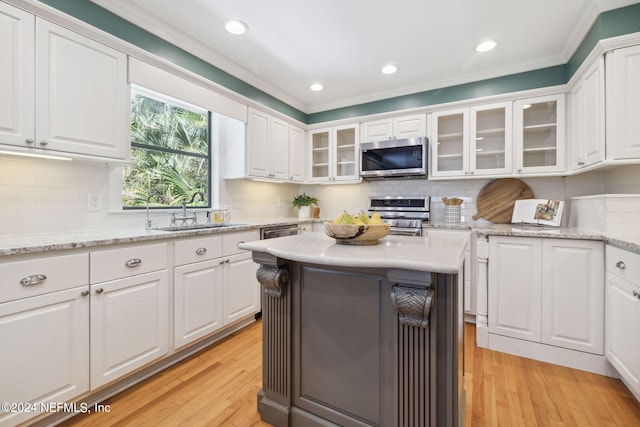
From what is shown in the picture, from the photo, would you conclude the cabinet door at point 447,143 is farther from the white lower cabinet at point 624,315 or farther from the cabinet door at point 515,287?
the white lower cabinet at point 624,315

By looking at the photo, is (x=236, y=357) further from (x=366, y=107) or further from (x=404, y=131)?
(x=366, y=107)

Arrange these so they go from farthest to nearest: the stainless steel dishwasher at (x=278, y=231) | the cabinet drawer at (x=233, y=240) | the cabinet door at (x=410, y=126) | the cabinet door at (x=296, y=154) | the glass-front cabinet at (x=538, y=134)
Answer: the cabinet door at (x=296, y=154), the cabinet door at (x=410, y=126), the stainless steel dishwasher at (x=278, y=231), the glass-front cabinet at (x=538, y=134), the cabinet drawer at (x=233, y=240)

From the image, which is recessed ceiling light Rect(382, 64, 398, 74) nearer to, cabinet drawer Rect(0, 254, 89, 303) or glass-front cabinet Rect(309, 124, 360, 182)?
glass-front cabinet Rect(309, 124, 360, 182)

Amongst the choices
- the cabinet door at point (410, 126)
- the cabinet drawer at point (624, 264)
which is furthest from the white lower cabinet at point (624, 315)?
the cabinet door at point (410, 126)

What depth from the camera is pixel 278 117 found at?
11.9 feet

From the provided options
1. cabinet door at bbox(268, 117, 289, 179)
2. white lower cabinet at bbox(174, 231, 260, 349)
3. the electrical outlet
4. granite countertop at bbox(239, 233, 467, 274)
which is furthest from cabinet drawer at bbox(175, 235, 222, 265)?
cabinet door at bbox(268, 117, 289, 179)

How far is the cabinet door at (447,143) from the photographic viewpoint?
3.26 meters

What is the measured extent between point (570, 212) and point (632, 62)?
1.43 m

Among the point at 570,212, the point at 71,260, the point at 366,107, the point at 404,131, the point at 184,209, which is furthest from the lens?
the point at 366,107

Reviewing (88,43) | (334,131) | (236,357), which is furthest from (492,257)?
(88,43)

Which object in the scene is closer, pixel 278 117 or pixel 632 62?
pixel 632 62

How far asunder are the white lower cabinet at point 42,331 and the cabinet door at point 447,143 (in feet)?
10.9

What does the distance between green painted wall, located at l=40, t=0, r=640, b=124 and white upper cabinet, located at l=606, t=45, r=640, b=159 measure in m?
0.21

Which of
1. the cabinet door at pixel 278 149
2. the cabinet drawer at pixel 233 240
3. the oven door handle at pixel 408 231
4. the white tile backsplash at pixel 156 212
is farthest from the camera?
the cabinet door at pixel 278 149
